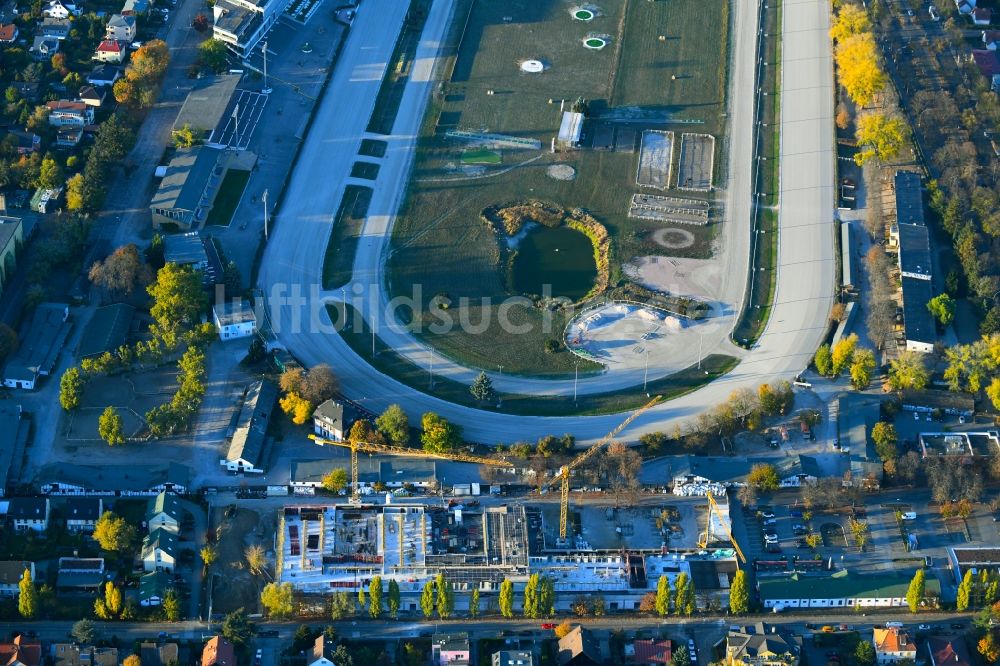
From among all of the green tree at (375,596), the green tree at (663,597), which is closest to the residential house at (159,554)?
the green tree at (375,596)

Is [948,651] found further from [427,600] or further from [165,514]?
[165,514]

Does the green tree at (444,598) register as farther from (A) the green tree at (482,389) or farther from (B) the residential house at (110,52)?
(B) the residential house at (110,52)

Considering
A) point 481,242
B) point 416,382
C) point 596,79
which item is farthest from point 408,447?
point 596,79

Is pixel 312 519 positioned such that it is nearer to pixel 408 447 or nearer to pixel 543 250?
pixel 408 447

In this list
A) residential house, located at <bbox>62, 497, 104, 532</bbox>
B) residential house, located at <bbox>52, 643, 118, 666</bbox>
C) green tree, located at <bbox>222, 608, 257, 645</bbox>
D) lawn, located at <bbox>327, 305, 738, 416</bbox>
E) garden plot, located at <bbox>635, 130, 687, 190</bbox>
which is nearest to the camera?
residential house, located at <bbox>52, 643, 118, 666</bbox>

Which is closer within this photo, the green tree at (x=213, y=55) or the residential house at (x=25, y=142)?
the residential house at (x=25, y=142)

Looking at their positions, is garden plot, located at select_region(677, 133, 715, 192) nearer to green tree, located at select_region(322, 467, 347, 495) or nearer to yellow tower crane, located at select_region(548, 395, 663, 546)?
yellow tower crane, located at select_region(548, 395, 663, 546)

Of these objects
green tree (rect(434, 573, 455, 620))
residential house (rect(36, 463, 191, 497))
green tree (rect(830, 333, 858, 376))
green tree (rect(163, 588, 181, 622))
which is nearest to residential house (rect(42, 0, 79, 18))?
residential house (rect(36, 463, 191, 497))
